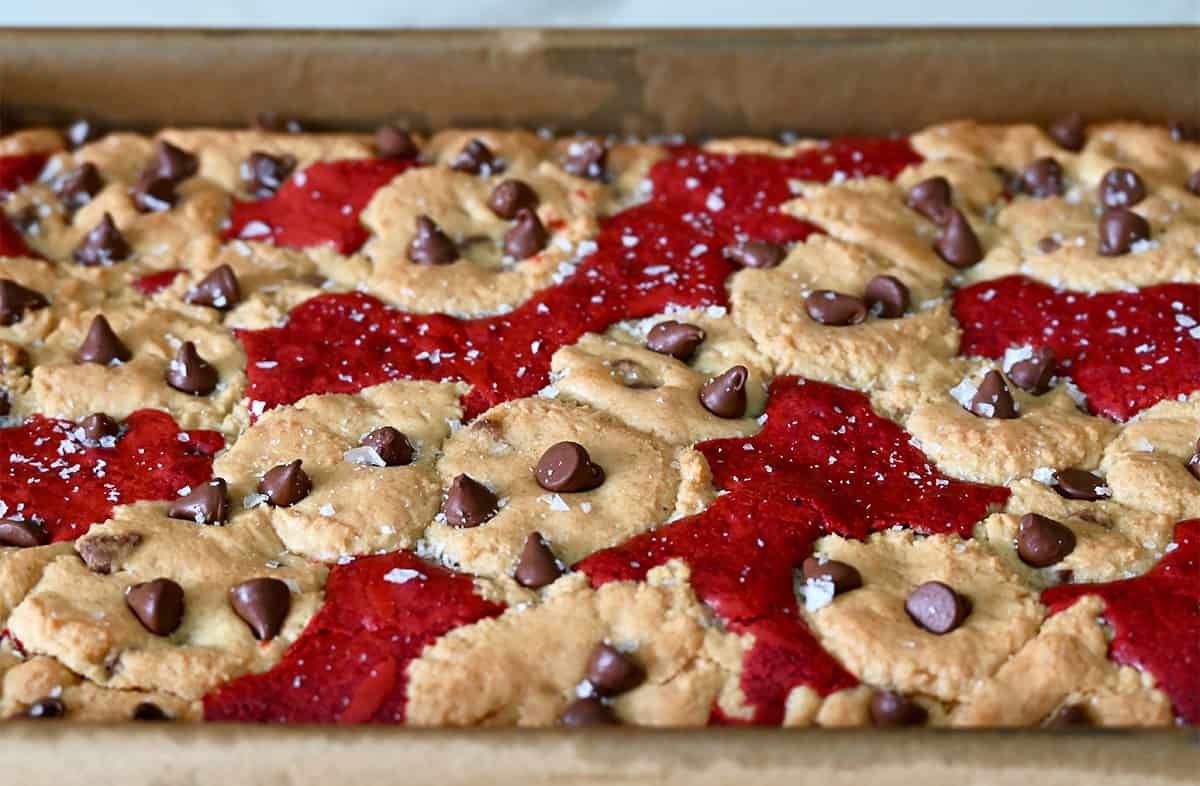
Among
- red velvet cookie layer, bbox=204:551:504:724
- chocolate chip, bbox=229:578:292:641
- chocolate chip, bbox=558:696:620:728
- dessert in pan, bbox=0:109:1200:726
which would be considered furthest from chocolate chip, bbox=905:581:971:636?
chocolate chip, bbox=229:578:292:641

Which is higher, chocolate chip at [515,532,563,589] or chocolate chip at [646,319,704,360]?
chocolate chip at [646,319,704,360]

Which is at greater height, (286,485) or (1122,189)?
(1122,189)

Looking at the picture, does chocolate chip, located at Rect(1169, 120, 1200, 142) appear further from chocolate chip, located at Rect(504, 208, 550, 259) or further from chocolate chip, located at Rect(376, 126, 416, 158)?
chocolate chip, located at Rect(376, 126, 416, 158)

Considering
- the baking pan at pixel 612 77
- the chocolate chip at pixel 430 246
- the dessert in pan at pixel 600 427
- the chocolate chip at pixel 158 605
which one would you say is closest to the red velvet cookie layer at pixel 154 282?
the dessert in pan at pixel 600 427

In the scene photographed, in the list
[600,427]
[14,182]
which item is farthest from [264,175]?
[600,427]

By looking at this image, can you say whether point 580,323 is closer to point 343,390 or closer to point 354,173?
point 343,390

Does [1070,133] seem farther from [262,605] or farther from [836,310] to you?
[262,605]

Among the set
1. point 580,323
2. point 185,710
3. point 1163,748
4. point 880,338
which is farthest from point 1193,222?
point 185,710
